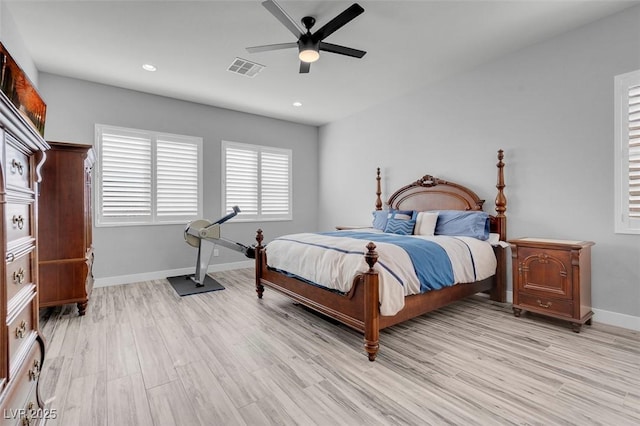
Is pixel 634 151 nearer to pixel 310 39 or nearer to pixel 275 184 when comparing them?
pixel 310 39

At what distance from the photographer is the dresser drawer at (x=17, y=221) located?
3.85 feet

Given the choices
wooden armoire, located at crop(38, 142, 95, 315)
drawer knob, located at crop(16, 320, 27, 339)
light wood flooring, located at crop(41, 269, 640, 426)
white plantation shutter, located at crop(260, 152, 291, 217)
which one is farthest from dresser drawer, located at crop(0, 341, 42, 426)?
white plantation shutter, located at crop(260, 152, 291, 217)

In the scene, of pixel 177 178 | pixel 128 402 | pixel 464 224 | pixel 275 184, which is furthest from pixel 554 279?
pixel 177 178

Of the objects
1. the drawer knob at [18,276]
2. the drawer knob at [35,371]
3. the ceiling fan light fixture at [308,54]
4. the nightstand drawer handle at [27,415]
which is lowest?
the nightstand drawer handle at [27,415]

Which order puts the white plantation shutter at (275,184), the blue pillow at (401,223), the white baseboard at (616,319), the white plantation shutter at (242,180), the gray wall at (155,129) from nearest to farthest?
the white baseboard at (616,319) < the blue pillow at (401,223) < the gray wall at (155,129) < the white plantation shutter at (242,180) < the white plantation shutter at (275,184)

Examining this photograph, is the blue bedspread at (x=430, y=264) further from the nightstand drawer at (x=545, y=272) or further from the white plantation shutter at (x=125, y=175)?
the white plantation shutter at (x=125, y=175)

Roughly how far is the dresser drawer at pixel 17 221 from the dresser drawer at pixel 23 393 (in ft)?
1.78

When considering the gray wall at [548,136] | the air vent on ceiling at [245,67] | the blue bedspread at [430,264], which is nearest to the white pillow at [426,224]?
the gray wall at [548,136]

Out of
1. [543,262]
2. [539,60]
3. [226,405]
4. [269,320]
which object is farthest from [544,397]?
[539,60]

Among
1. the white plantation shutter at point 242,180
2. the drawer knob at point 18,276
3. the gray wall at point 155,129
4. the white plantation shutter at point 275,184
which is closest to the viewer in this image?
the drawer knob at point 18,276

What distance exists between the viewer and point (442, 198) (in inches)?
174

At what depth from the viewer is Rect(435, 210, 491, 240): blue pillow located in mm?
3703

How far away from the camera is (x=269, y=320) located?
10.4ft

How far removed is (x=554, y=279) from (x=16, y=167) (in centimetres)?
406
